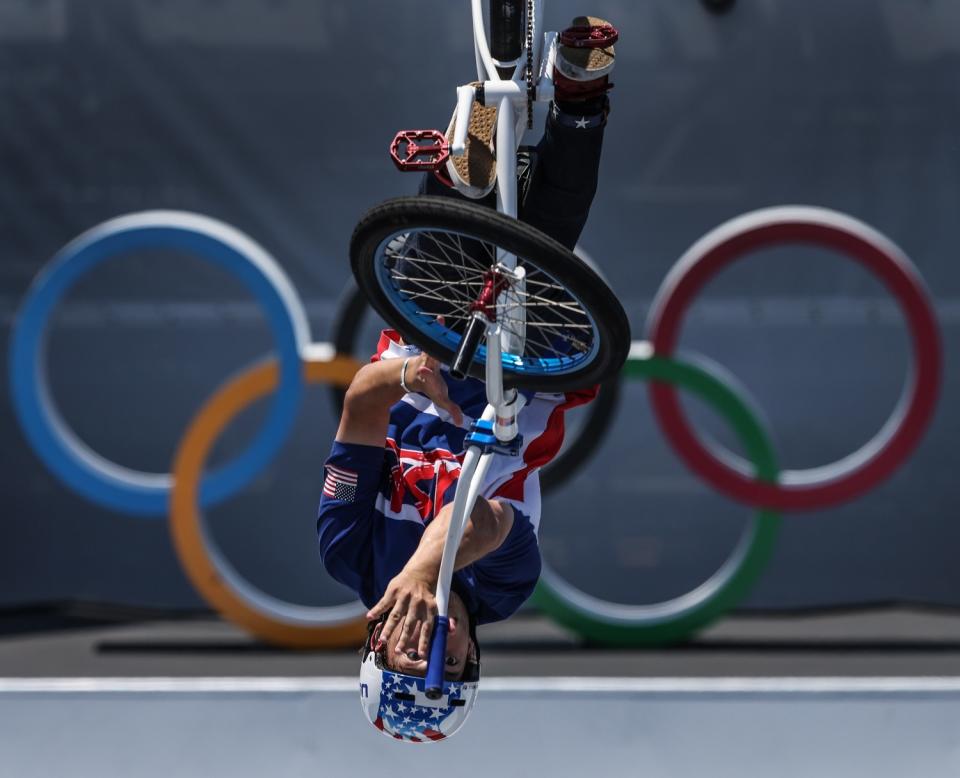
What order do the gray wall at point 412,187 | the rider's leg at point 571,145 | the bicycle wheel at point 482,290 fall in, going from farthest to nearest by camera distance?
the gray wall at point 412,187 < the rider's leg at point 571,145 < the bicycle wheel at point 482,290

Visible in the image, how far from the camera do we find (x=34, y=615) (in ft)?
23.2

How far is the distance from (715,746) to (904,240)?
2.49 metres

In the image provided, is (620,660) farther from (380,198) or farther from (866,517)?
(380,198)

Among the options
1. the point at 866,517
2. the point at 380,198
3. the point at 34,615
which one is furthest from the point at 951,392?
the point at 34,615

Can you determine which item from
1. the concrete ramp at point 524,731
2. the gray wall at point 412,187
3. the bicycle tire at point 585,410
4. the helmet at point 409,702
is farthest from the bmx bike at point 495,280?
the gray wall at point 412,187

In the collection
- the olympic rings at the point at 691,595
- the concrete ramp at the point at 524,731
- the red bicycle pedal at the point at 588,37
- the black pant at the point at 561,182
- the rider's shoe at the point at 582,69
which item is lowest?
the concrete ramp at the point at 524,731

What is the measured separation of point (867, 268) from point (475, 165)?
4.12 m

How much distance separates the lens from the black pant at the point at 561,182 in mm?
2682

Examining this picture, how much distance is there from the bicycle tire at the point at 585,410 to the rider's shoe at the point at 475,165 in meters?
3.65

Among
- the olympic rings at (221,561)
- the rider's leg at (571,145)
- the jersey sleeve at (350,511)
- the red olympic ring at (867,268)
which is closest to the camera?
the rider's leg at (571,145)

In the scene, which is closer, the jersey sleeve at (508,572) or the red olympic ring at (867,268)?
the jersey sleeve at (508,572)

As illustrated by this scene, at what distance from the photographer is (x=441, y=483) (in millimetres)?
2918

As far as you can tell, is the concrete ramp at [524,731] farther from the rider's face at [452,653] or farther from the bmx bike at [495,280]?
the bmx bike at [495,280]

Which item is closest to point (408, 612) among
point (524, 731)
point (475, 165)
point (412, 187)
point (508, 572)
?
point (508, 572)
